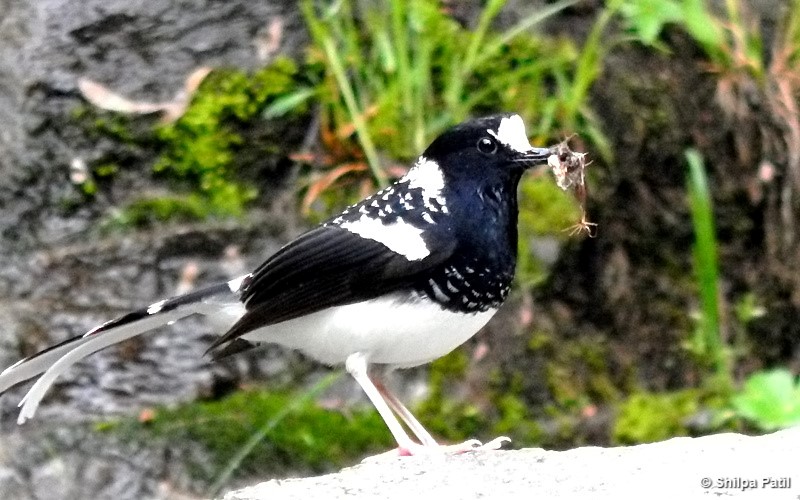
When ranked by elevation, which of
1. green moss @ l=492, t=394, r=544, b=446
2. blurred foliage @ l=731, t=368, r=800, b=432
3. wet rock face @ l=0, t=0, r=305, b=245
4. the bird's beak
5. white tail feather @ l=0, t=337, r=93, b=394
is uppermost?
wet rock face @ l=0, t=0, r=305, b=245

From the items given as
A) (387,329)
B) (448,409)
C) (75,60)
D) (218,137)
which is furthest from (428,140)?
(387,329)

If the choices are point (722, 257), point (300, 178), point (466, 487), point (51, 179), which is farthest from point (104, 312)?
point (722, 257)

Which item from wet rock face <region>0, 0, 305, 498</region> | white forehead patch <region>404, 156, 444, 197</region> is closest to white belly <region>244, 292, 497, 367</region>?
white forehead patch <region>404, 156, 444, 197</region>

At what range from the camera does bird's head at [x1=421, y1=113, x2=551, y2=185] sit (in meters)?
3.30

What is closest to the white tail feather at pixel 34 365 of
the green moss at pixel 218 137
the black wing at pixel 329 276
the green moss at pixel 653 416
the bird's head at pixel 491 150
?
the black wing at pixel 329 276

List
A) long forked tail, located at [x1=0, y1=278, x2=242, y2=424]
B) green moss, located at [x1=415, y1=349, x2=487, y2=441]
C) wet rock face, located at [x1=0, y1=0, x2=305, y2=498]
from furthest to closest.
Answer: green moss, located at [x1=415, y1=349, x2=487, y2=441], wet rock face, located at [x1=0, y1=0, x2=305, y2=498], long forked tail, located at [x1=0, y1=278, x2=242, y2=424]

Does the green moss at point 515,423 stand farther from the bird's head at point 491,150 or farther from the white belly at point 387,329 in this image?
the bird's head at point 491,150

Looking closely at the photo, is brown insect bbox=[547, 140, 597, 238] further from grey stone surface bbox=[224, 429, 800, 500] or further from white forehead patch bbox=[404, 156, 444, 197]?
grey stone surface bbox=[224, 429, 800, 500]

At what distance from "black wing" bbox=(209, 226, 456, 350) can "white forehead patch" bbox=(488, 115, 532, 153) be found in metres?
0.34

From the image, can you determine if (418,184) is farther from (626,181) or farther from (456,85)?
(626,181)

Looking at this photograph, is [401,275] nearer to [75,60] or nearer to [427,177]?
[427,177]

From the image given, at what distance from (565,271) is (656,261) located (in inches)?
18.6

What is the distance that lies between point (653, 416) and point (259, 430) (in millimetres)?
1498

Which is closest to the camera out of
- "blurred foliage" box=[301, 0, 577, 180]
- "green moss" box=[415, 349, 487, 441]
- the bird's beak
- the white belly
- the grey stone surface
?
the grey stone surface
